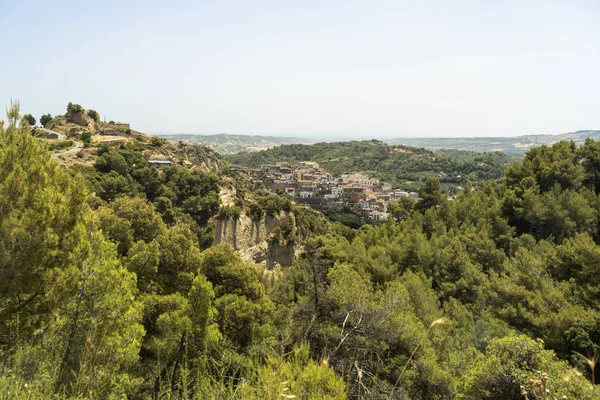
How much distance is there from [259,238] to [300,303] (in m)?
16.4

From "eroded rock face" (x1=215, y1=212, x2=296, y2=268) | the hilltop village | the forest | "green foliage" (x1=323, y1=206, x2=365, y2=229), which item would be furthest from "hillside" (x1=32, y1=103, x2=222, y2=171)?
"green foliage" (x1=323, y1=206, x2=365, y2=229)

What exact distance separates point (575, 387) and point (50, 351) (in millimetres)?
6783

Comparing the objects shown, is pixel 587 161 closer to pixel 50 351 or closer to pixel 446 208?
pixel 446 208

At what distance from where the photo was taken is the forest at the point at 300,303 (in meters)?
3.54

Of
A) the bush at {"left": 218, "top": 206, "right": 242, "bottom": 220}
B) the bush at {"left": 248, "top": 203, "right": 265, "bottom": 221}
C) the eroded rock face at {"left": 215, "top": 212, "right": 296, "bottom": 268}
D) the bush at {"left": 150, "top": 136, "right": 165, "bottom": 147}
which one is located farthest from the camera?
the bush at {"left": 150, "top": 136, "right": 165, "bottom": 147}

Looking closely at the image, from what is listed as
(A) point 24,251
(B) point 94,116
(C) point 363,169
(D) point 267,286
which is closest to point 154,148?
(B) point 94,116

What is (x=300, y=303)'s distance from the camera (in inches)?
366

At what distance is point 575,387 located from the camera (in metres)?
4.74

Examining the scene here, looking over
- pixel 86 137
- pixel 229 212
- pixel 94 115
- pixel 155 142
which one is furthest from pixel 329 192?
pixel 94 115

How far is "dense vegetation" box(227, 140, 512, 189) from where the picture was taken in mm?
74512

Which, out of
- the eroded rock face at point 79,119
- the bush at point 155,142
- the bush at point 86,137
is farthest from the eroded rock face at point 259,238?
the eroded rock face at point 79,119

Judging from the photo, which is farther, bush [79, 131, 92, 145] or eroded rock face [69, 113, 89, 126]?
eroded rock face [69, 113, 89, 126]

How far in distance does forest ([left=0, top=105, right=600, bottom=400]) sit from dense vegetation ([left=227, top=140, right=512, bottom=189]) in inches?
2102

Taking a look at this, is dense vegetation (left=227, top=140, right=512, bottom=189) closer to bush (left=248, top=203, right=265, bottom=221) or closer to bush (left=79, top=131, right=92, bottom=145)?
bush (left=248, top=203, right=265, bottom=221)
